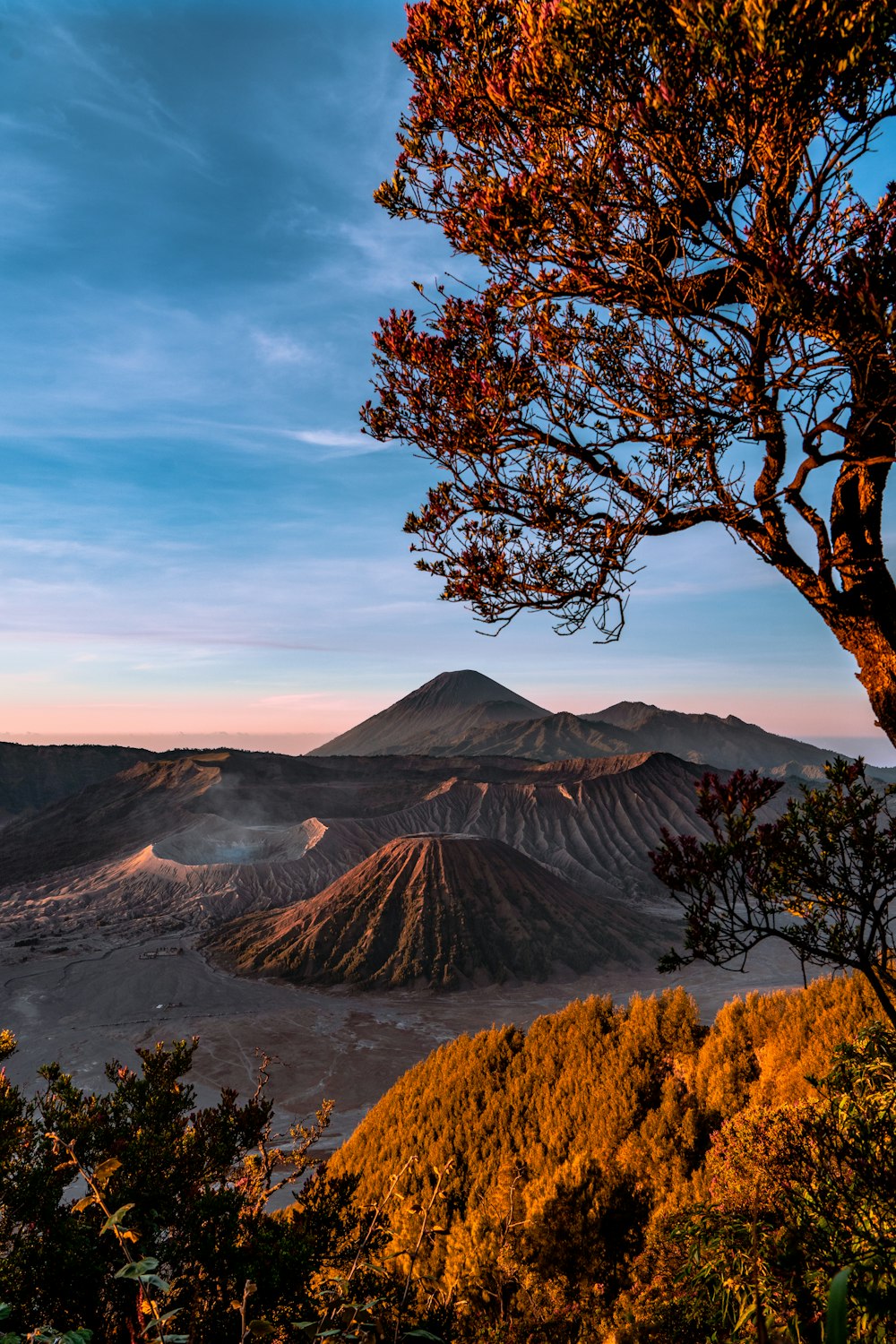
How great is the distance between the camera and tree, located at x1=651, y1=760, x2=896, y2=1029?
4.62 metres

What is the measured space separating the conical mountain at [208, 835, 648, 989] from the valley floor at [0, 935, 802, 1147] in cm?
157

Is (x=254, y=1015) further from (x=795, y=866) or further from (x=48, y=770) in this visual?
(x=48, y=770)

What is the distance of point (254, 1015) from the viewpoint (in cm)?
3506

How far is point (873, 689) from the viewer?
5.09 meters

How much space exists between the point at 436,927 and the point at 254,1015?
12.3 m

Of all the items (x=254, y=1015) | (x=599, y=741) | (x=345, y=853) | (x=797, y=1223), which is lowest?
(x=254, y=1015)

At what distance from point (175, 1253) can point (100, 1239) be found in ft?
2.54

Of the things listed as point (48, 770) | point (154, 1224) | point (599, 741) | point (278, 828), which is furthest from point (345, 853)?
point (599, 741)

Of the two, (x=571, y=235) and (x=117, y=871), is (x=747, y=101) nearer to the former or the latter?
(x=571, y=235)

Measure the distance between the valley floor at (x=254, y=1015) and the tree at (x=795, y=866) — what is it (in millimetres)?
23489

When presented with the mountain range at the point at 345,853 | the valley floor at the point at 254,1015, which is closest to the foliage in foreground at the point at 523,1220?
the mountain range at the point at 345,853

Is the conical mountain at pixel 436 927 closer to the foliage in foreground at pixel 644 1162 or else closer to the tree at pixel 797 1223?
the foliage in foreground at pixel 644 1162

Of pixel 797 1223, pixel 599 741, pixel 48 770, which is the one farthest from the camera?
pixel 599 741

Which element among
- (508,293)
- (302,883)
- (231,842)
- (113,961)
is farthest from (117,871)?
(508,293)
